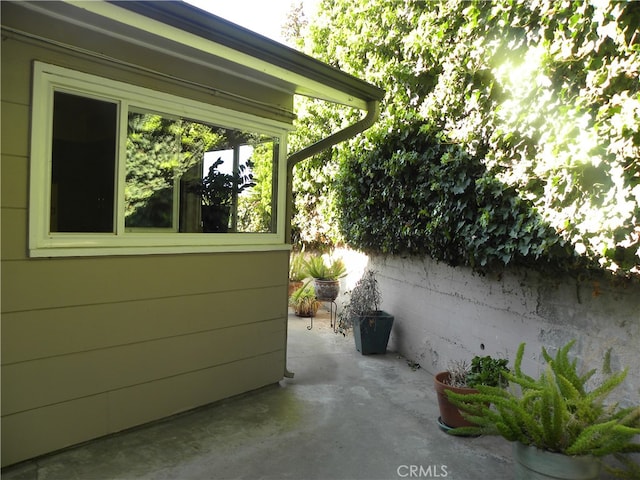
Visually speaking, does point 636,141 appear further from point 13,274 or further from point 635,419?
point 13,274

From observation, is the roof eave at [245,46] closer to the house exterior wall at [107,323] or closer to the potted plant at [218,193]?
the house exterior wall at [107,323]

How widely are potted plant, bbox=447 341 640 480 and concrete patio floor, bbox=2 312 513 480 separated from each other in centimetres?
56

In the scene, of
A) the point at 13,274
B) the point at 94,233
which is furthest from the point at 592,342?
the point at 13,274

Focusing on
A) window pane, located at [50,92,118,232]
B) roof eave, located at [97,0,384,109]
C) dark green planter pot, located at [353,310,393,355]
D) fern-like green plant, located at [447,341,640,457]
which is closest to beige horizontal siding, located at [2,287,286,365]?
window pane, located at [50,92,118,232]

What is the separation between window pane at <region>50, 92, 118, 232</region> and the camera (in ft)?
8.46

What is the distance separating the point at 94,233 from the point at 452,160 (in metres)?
A: 2.55

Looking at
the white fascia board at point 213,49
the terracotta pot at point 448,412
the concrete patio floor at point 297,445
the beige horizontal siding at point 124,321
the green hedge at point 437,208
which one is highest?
the white fascia board at point 213,49

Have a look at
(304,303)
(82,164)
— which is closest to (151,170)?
(82,164)

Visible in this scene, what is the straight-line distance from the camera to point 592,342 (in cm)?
265

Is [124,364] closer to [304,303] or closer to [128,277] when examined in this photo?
[128,277]

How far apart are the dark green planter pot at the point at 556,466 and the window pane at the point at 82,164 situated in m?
2.63

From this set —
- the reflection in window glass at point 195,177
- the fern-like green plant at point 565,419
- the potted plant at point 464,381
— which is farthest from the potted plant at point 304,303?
the fern-like green plant at point 565,419

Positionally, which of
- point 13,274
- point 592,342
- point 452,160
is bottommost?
point 592,342

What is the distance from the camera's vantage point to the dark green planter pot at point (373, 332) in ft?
16.1
